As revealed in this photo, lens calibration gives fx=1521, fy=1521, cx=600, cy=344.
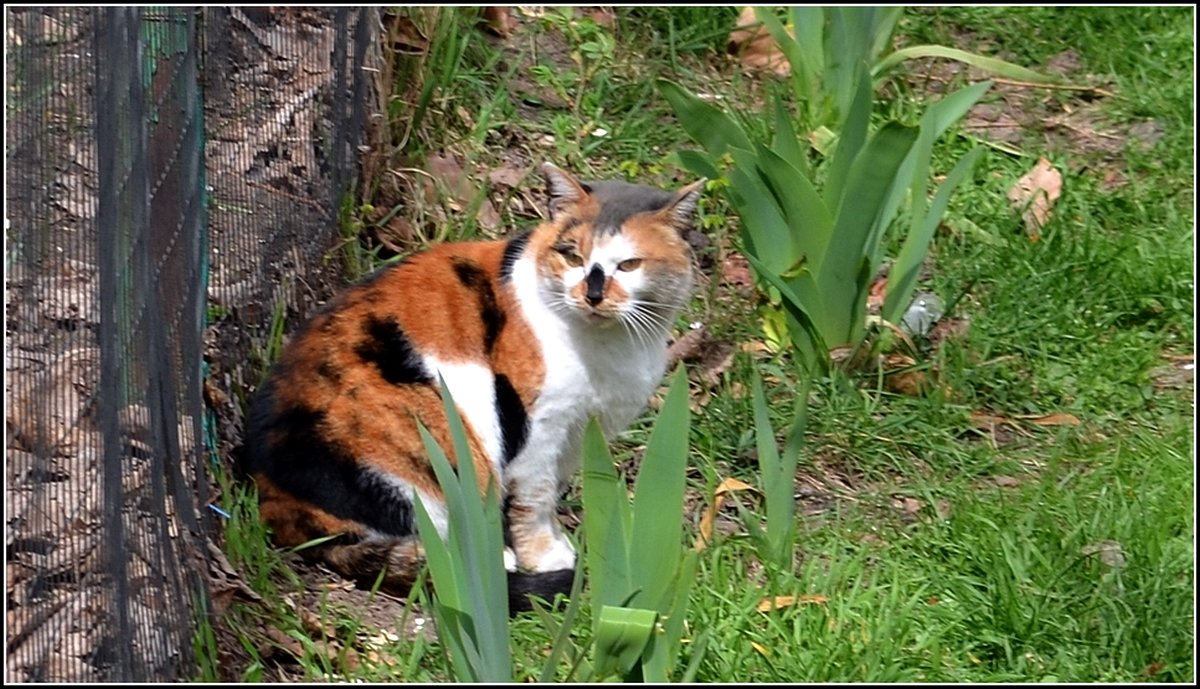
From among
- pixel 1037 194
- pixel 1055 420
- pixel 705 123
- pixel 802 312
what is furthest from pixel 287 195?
pixel 1037 194

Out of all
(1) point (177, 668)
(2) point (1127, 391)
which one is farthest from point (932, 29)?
(1) point (177, 668)

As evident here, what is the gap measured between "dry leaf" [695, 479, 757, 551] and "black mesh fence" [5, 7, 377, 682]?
3.11 ft

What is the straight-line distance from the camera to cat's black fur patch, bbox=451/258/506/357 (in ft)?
10.7

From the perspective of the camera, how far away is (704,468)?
3.55 metres

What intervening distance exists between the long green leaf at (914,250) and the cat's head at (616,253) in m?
0.70

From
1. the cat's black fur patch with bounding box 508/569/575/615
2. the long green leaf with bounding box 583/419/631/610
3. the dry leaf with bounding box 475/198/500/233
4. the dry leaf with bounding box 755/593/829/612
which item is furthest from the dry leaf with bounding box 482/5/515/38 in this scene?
the long green leaf with bounding box 583/419/631/610

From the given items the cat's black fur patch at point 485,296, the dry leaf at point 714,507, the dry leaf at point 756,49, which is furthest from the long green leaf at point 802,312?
the dry leaf at point 756,49

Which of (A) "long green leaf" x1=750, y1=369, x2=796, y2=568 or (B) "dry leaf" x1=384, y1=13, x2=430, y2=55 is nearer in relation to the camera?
(A) "long green leaf" x1=750, y1=369, x2=796, y2=568

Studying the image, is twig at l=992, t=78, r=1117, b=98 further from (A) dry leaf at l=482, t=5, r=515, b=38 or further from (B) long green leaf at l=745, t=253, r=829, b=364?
(B) long green leaf at l=745, t=253, r=829, b=364

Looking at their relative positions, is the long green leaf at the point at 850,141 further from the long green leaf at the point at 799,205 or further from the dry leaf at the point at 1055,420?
the dry leaf at the point at 1055,420

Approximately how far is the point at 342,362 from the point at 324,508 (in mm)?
298

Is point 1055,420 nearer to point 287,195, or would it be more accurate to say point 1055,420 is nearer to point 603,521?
point 603,521

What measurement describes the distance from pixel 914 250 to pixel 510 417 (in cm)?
120

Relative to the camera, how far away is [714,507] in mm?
3096
